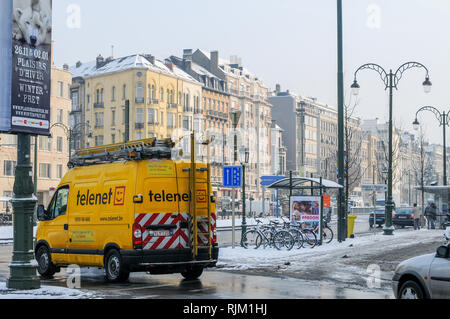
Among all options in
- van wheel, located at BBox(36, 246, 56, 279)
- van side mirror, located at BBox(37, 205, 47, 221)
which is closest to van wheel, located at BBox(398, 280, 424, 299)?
van wheel, located at BBox(36, 246, 56, 279)

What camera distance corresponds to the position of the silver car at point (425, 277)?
9367 millimetres

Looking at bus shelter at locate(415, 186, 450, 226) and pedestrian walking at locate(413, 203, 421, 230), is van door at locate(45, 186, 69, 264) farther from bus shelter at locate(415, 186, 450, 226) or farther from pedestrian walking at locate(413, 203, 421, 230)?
pedestrian walking at locate(413, 203, 421, 230)

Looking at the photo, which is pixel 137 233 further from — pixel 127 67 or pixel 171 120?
pixel 171 120

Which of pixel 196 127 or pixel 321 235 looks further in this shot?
pixel 196 127

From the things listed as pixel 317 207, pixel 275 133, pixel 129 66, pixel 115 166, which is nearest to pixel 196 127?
pixel 129 66

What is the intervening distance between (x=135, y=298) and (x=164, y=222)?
96.2 inches

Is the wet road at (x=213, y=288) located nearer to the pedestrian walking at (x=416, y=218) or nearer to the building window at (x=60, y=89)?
the pedestrian walking at (x=416, y=218)


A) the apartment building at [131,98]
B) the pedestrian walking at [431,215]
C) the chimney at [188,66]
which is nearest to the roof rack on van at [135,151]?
the pedestrian walking at [431,215]

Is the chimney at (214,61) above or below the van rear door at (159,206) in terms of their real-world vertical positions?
above

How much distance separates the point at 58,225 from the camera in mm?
16344

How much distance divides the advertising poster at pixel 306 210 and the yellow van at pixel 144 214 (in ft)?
34.0

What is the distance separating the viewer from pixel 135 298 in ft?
39.8

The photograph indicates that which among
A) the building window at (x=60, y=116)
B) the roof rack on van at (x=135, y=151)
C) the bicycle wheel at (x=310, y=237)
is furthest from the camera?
the building window at (x=60, y=116)

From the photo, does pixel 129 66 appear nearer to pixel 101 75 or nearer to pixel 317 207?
pixel 101 75
